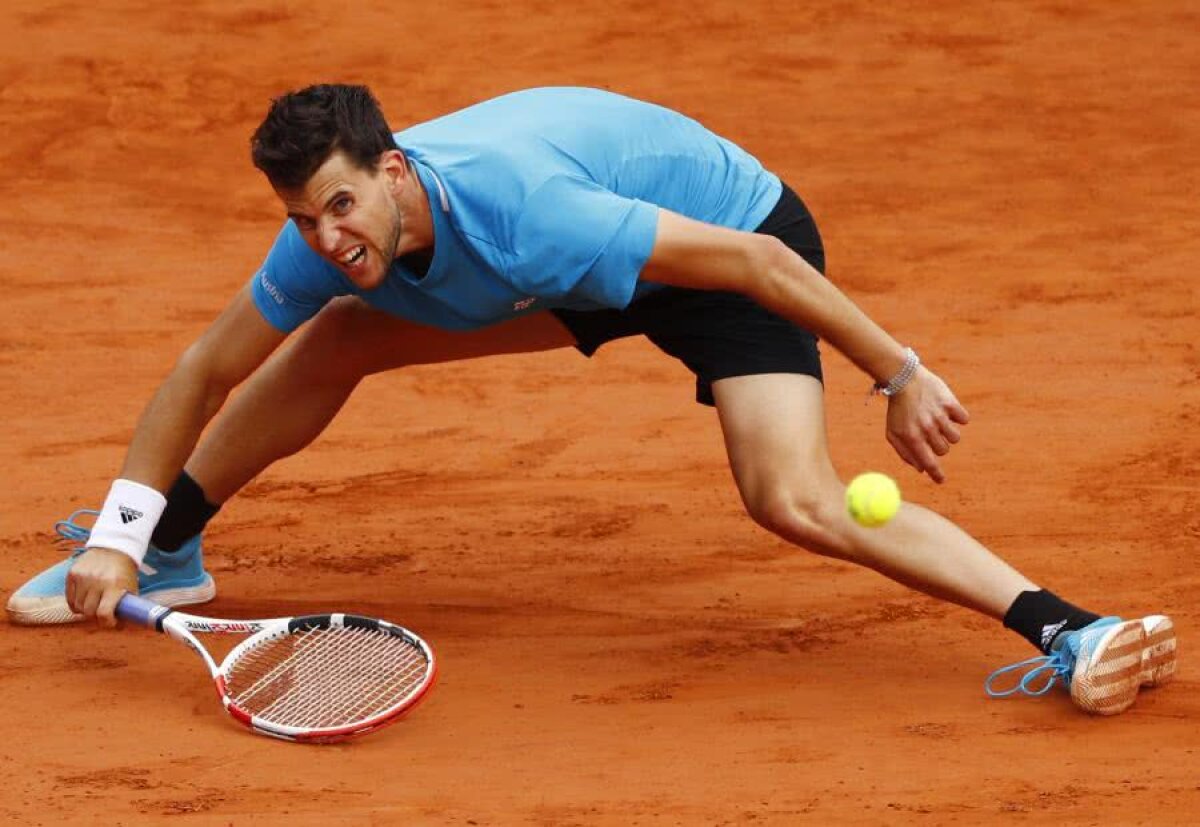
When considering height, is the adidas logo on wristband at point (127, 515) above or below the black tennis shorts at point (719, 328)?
below

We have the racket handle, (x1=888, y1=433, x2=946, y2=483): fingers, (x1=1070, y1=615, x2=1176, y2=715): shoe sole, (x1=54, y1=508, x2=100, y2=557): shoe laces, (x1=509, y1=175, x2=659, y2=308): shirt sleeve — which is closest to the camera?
(x1=509, y1=175, x2=659, y2=308): shirt sleeve

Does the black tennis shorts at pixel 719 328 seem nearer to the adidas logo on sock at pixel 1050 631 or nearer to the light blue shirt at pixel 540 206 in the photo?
the light blue shirt at pixel 540 206

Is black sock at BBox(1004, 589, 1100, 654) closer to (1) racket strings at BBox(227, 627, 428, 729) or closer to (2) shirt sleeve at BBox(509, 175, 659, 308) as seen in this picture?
(2) shirt sleeve at BBox(509, 175, 659, 308)

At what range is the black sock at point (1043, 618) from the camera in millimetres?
3887

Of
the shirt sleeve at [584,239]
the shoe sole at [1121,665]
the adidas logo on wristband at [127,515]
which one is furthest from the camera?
the adidas logo on wristband at [127,515]

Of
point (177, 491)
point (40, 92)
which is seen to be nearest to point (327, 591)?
point (177, 491)

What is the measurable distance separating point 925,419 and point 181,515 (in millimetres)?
1691

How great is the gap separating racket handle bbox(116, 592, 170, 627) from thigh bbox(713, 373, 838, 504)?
1.16 m

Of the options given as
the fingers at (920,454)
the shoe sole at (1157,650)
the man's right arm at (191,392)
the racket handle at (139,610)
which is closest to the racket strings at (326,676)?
the racket handle at (139,610)

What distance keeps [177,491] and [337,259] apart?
1.03m

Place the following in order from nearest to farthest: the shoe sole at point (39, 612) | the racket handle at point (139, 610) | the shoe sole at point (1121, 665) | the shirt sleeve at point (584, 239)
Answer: the shirt sleeve at point (584, 239), the shoe sole at point (1121, 665), the racket handle at point (139, 610), the shoe sole at point (39, 612)

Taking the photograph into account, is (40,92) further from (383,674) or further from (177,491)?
(383,674)

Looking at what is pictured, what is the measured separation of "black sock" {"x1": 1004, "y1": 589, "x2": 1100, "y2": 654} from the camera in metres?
3.89

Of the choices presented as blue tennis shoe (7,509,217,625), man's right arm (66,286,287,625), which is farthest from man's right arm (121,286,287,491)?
blue tennis shoe (7,509,217,625)
